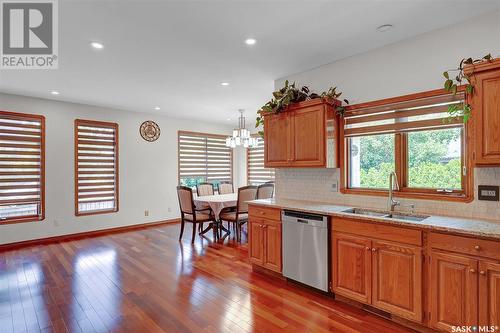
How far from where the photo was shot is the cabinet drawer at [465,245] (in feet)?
6.16

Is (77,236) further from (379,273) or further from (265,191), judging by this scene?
(379,273)

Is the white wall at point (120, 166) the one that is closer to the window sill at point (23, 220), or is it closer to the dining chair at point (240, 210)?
the window sill at point (23, 220)

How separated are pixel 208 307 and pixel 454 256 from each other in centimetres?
217

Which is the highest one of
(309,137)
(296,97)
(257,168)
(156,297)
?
(296,97)

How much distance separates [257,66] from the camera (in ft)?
11.8

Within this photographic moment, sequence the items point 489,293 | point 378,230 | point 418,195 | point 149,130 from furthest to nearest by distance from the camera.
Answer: point 149,130
point 418,195
point 378,230
point 489,293

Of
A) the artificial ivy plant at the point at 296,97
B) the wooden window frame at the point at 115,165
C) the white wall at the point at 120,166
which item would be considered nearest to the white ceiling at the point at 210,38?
the artificial ivy plant at the point at 296,97

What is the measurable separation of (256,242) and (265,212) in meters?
0.44

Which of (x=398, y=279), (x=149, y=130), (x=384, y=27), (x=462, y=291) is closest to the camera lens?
(x=462, y=291)

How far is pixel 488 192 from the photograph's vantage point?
232 cm

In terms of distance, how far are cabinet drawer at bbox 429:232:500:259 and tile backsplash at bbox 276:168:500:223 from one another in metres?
0.58

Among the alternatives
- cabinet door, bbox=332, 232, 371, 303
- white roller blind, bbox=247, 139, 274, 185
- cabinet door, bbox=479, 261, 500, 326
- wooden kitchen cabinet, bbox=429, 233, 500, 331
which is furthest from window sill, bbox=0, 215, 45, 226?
cabinet door, bbox=479, 261, 500, 326

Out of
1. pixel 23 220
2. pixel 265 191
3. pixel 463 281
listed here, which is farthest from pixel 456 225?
pixel 23 220

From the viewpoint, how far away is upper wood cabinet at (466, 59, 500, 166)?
2.04 metres
